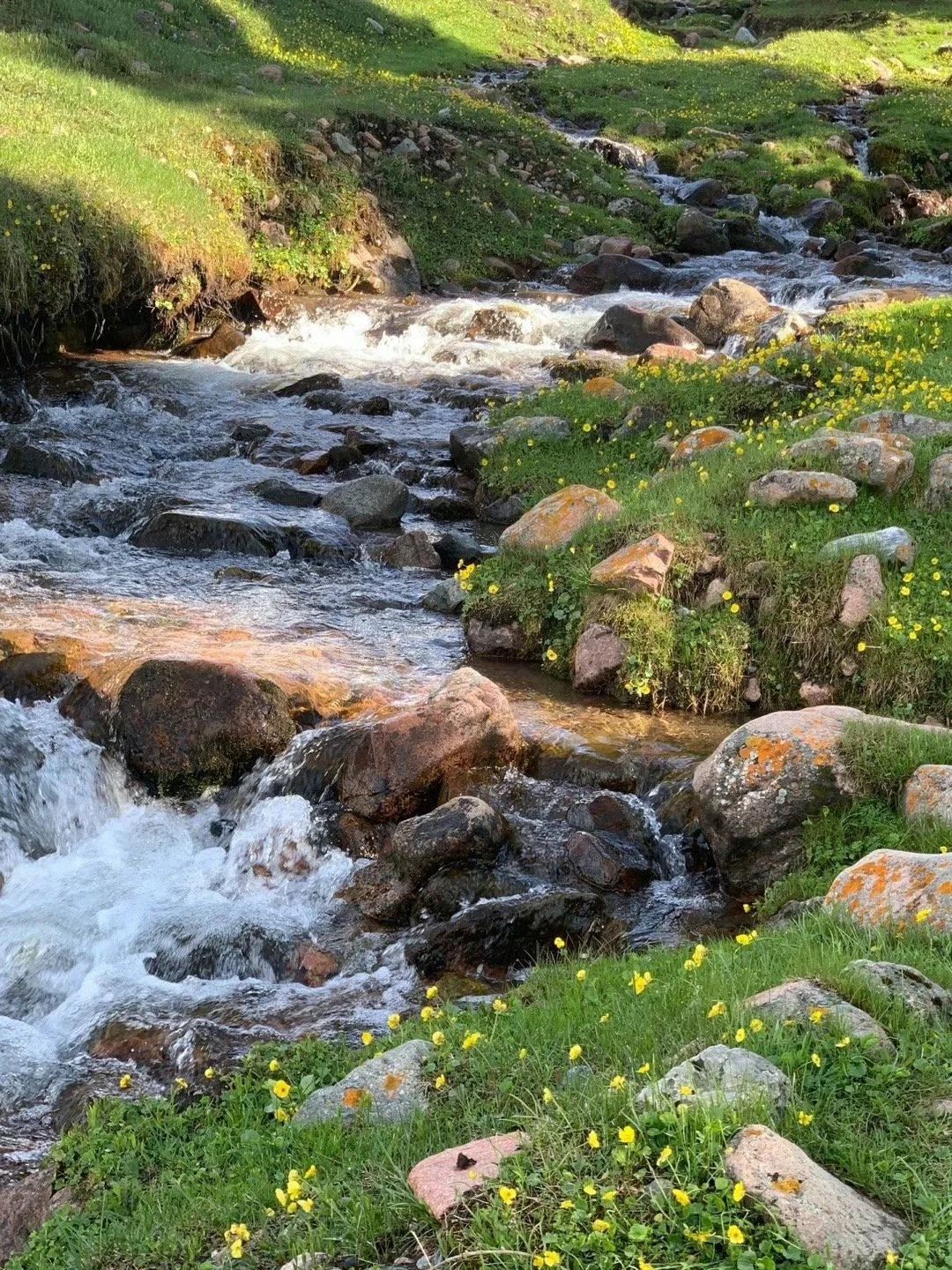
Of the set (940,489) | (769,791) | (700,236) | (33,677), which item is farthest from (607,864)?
(700,236)

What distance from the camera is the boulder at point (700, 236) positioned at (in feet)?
85.8

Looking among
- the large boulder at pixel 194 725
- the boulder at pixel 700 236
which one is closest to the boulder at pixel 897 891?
the large boulder at pixel 194 725

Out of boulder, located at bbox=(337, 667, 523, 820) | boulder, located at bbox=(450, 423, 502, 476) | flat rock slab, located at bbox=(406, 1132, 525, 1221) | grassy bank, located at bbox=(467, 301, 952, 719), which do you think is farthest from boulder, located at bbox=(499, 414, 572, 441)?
flat rock slab, located at bbox=(406, 1132, 525, 1221)

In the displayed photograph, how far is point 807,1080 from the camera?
3705 mm

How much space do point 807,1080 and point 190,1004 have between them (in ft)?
12.0

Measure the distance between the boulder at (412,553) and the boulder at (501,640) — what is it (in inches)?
81.7

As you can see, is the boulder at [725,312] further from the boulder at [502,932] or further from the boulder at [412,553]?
the boulder at [502,932]

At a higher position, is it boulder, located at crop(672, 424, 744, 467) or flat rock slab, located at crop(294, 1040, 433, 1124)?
boulder, located at crop(672, 424, 744, 467)

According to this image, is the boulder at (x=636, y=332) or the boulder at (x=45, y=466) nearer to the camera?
the boulder at (x=45, y=466)

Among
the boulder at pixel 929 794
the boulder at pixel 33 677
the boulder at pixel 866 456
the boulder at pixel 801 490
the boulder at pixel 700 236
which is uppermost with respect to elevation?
the boulder at pixel 700 236

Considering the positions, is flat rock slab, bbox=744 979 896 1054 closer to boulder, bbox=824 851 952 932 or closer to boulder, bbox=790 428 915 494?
boulder, bbox=824 851 952 932

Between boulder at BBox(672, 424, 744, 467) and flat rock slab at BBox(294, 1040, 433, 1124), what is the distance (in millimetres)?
8195

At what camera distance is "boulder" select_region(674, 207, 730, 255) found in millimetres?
26141

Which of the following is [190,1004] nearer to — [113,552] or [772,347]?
[113,552]
